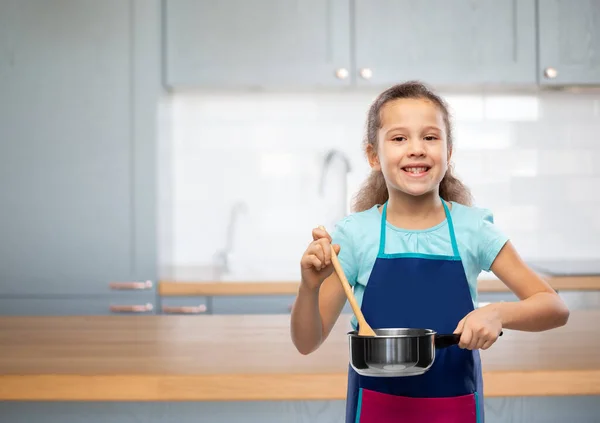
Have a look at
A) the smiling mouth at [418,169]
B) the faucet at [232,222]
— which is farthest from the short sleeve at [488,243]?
the faucet at [232,222]

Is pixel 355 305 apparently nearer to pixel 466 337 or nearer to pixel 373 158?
pixel 466 337

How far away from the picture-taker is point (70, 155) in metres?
2.78

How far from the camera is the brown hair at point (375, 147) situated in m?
1.02

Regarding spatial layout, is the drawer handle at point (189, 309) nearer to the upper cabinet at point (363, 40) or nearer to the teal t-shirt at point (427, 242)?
the upper cabinet at point (363, 40)

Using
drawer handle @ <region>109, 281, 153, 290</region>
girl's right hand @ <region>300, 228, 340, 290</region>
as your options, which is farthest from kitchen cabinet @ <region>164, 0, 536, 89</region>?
girl's right hand @ <region>300, 228, 340, 290</region>

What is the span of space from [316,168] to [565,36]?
1.15 meters

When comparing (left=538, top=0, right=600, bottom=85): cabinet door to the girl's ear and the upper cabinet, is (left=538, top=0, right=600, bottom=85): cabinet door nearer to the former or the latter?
the upper cabinet

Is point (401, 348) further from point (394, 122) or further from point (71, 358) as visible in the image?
point (71, 358)

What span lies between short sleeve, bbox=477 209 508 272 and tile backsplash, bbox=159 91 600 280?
7.02 ft

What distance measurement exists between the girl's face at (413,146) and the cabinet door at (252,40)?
6.13ft

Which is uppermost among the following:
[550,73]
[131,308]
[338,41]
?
[338,41]

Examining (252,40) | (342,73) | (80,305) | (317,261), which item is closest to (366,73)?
(342,73)

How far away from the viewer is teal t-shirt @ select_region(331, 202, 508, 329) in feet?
3.28

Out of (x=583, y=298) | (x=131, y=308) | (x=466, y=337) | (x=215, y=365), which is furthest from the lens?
(x=131, y=308)
